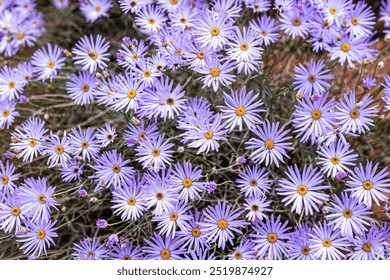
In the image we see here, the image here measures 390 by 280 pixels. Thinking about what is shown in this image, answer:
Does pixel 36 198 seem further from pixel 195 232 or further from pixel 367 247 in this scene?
pixel 367 247

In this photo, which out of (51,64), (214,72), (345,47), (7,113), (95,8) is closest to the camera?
(214,72)

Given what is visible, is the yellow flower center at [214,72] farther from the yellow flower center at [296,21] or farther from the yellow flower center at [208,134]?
the yellow flower center at [296,21]

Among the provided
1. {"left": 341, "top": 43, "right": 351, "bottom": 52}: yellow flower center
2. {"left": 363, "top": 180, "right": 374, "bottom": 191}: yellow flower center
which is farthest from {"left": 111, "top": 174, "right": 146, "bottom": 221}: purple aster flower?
{"left": 341, "top": 43, "right": 351, "bottom": 52}: yellow flower center

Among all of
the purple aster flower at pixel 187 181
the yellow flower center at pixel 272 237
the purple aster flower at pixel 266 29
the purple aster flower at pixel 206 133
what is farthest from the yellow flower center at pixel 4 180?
the purple aster flower at pixel 266 29

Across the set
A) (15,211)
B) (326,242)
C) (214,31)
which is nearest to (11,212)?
(15,211)

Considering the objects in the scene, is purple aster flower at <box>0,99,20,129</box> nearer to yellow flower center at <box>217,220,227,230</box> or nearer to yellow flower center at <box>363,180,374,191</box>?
yellow flower center at <box>217,220,227,230</box>

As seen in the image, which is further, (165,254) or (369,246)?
(165,254)

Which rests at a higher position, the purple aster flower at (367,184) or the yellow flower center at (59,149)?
the yellow flower center at (59,149)
